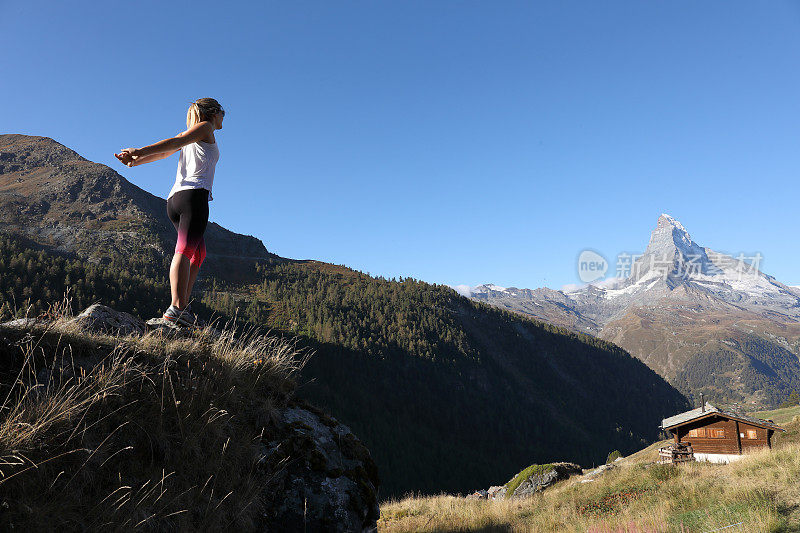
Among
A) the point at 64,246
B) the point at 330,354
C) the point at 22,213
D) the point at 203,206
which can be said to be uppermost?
the point at 22,213

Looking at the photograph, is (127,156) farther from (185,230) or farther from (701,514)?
(701,514)

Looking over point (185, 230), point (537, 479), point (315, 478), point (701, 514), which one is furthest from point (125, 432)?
point (537, 479)

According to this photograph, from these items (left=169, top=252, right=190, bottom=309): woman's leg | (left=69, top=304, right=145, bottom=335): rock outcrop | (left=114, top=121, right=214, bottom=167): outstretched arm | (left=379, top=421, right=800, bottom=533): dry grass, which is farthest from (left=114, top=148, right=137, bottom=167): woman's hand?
(left=379, top=421, right=800, bottom=533): dry grass

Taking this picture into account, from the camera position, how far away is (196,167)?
15.2ft

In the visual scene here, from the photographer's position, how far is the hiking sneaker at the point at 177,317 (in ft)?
14.9

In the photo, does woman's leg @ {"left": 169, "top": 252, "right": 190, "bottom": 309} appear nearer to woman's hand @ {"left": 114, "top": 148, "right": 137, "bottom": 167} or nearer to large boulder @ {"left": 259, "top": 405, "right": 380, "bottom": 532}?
woman's hand @ {"left": 114, "top": 148, "right": 137, "bottom": 167}

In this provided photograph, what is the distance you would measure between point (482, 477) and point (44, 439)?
126357 millimetres

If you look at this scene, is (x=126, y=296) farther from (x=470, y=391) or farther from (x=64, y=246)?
(x=470, y=391)

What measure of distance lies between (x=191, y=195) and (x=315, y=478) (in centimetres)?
331

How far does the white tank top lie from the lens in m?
4.62

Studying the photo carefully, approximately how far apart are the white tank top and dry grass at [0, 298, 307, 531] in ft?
5.77

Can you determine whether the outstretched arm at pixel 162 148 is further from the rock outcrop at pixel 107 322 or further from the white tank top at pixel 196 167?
the rock outcrop at pixel 107 322

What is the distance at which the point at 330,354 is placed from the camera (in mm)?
146000

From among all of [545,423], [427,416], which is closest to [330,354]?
[427,416]
